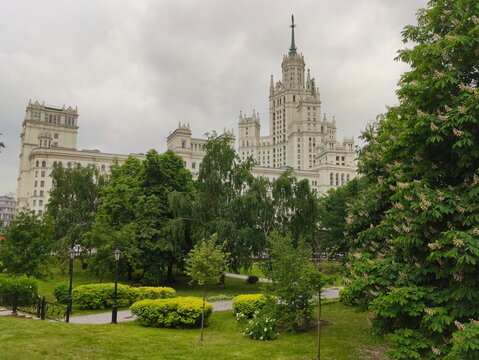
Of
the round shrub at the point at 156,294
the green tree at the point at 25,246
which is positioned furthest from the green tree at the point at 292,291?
the green tree at the point at 25,246

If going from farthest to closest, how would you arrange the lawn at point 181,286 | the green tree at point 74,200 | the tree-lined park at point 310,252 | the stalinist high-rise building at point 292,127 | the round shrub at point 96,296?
the stalinist high-rise building at point 292,127
the green tree at point 74,200
the lawn at point 181,286
the round shrub at point 96,296
the tree-lined park at point 310,252

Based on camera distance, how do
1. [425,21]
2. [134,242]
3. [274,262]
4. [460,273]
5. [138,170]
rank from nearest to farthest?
[460,273] → [425,21] → [274,262] → [134,242] → [138,170]

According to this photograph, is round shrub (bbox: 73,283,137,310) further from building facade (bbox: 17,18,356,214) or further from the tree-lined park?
building facade (bbox: 17,18,356,214)

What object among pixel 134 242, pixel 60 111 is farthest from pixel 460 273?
pixel 60 111

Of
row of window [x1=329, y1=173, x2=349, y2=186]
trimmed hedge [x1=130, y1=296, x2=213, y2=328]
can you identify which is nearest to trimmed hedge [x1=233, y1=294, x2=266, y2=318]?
trimmed hedge [x1=130, y1=296, x2=213, y2=328]

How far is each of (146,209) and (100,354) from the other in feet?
63.4

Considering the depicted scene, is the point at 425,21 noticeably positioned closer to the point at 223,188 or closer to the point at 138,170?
the point at 223,188

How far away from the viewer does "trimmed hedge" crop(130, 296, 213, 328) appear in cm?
1697

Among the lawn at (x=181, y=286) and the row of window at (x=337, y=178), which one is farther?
the row of window at (x=337, y=178)

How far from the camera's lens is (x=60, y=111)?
10562 cm

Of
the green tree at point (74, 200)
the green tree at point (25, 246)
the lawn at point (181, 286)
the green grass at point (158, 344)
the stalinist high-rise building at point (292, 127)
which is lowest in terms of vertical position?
the lawn at point (181, 286)

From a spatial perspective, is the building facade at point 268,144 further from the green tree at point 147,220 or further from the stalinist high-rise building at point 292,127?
the green tree at point 147,220

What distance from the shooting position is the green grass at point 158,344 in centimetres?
1166

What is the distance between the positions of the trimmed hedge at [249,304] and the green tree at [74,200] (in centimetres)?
2450
